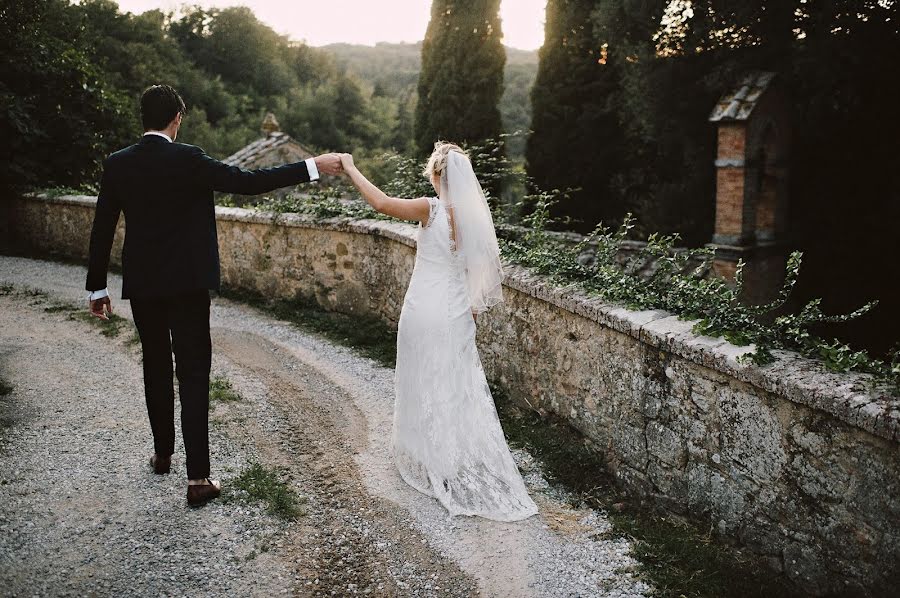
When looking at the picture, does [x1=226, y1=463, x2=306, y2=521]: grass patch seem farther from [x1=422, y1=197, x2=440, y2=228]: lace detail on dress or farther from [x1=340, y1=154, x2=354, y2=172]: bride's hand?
[x1=340, y1=154, x2=354, y2=172]: bride's hand

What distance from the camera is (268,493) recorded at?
3584 millimetres

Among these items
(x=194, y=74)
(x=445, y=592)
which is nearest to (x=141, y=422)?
(x=445, y=592)

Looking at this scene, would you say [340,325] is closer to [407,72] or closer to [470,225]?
[470,225]

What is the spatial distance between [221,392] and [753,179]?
33.3 ft

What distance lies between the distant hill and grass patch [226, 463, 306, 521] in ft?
68.3

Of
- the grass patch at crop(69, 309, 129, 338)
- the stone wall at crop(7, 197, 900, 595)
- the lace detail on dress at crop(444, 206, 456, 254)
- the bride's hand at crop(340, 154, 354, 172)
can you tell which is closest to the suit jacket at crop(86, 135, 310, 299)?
the bride's hand at crop(340, 154, 354, 172)

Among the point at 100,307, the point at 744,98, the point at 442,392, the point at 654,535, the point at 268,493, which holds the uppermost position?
the point at 744,98

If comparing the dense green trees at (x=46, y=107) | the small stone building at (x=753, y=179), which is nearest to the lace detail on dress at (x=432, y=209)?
the small stone building at (x=753, y=179)

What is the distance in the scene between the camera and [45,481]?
141 inches

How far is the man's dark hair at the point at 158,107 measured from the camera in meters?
3.34

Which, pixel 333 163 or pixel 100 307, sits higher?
pixel 333 163

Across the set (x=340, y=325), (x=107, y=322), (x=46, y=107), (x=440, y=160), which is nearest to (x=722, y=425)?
(x=440, y=160)

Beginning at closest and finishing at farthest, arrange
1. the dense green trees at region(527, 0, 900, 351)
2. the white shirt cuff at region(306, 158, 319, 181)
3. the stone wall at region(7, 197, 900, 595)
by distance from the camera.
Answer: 1. the stone wall at region(7, 197, 900, 595)
2. the white shirt cuff at region(306, 158, 319, 181)
3. the dense green trees at region(527, 0, 900, 351)

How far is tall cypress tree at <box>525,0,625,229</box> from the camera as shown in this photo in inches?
667
